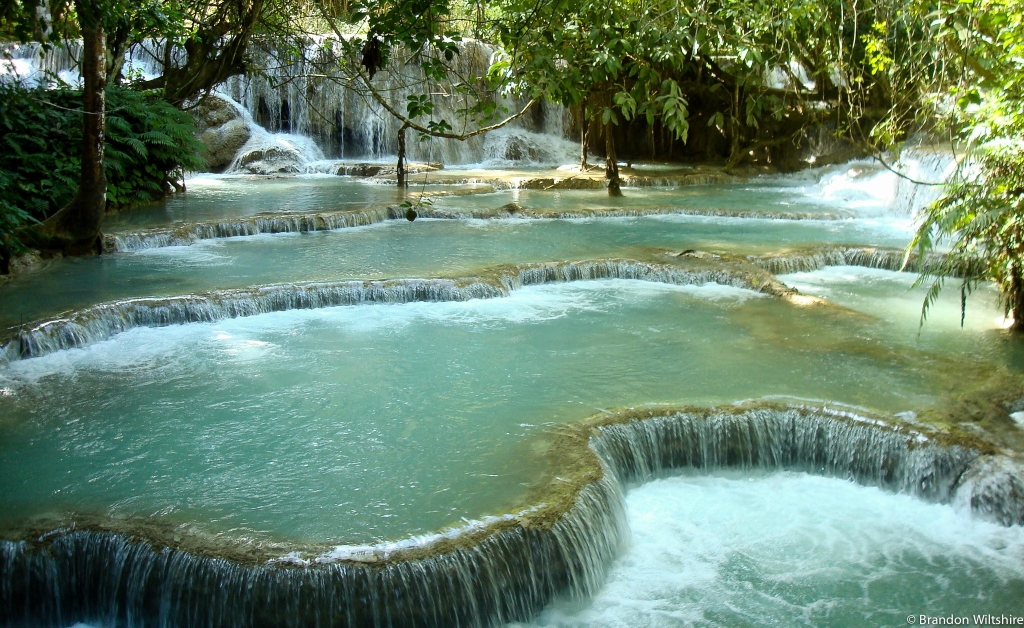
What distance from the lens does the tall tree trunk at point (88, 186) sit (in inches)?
339

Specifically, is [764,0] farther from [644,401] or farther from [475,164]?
[475,164]

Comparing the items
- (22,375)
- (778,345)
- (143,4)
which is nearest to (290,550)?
(22,375)

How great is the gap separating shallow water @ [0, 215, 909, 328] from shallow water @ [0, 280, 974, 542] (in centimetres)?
105

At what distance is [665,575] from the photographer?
475cm

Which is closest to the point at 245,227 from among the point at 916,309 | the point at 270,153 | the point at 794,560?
the point at 916,309

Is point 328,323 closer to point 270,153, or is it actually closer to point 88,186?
point 88,186

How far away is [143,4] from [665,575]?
6.63m

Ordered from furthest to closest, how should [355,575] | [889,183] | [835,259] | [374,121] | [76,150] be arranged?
[374,121] < [889,183] < [76,150] < [835,259] < [355,575]

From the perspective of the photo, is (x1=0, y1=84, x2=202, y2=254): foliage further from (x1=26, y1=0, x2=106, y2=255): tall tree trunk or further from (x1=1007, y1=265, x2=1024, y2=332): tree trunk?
(x1=1007, y1=265, x2=1024, y2=332): tree trunk

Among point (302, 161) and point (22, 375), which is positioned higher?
point (302, 161)

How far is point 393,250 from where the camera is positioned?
36.3 feet

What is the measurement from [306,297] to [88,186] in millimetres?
2965

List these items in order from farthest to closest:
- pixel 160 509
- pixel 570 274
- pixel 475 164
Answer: pixel 475 164, pixel 570 274, pixel 160 509

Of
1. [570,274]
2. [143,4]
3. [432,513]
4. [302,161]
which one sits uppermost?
[143,4]
